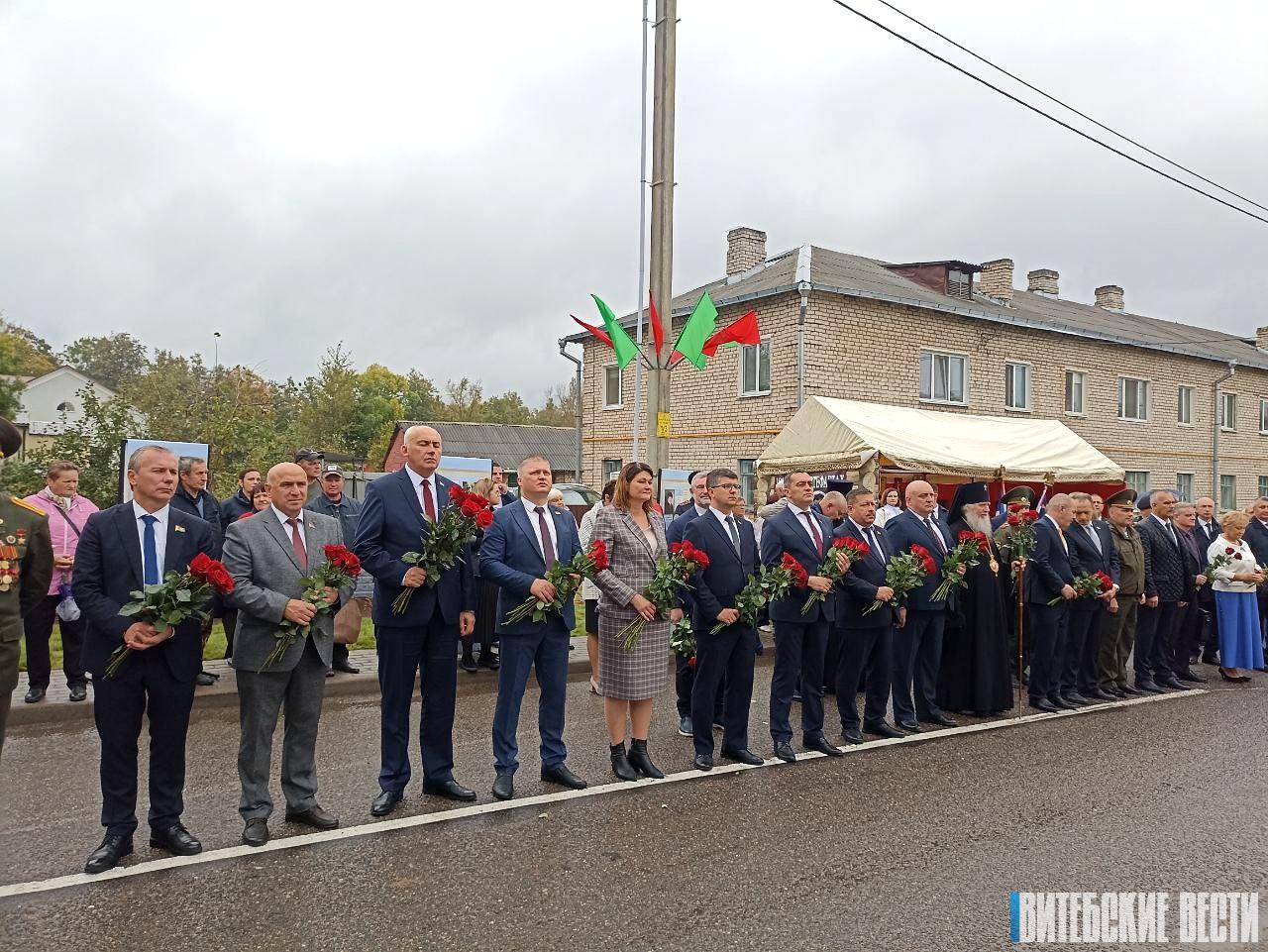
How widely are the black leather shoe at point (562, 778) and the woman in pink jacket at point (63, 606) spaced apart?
4.46 metres

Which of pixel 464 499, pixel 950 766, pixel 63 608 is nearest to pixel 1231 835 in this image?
pixel 950 766

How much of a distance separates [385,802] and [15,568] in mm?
2328

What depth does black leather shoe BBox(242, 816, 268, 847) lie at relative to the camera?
197 inches

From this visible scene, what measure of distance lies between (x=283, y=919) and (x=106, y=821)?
1317mm

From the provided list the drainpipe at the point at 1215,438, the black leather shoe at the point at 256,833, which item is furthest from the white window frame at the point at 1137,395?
the black leather shoe at the point at 256,833

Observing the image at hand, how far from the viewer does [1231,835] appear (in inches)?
214

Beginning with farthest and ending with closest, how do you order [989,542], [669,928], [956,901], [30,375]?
[30,375] → [989,542] → [956,901] → [669,928]

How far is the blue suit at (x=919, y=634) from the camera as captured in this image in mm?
8203

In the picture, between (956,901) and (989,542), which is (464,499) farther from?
(989,542)

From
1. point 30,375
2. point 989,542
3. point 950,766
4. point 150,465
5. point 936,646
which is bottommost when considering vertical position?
point 950,766

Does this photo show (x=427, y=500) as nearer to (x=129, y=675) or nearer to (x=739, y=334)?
(x=129, y=675)

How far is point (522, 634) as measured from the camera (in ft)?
20.3

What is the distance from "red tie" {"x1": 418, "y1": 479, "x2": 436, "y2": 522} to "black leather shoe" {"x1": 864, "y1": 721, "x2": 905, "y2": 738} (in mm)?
4202

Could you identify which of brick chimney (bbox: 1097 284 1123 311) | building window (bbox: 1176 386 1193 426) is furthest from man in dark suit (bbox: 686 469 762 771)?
brick chimney (bbox: 1097 284 1123 311)
